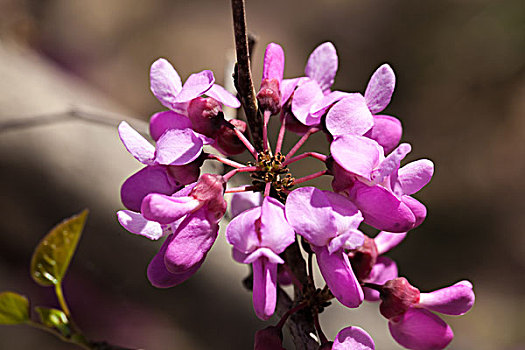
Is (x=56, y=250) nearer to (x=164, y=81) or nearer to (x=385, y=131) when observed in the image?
(x=164, y=81)

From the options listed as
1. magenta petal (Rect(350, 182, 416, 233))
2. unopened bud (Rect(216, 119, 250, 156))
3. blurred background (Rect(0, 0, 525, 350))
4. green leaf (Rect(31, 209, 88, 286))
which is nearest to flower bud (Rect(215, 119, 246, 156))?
unopened bud (Rect(216, 119, 250, 156))

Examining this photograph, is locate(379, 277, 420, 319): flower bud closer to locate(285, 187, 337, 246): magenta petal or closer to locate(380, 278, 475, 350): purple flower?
locate(380, 278, 475, 350): purple flower

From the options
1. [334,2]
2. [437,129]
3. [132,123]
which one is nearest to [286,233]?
[132,123]

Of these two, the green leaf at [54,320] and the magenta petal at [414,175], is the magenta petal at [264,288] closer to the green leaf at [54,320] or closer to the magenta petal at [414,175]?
the magenta petal at [414,175]

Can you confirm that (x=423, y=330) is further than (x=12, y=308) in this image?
No

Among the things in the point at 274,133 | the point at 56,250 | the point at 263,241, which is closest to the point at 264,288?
the point at 263,241

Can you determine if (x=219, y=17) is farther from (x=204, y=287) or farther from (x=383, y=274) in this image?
(x=383, y=274)
